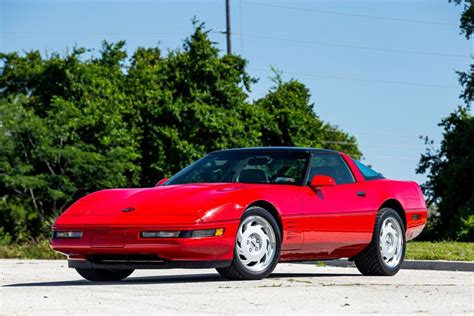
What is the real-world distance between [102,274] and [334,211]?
106 inches

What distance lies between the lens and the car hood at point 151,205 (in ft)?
33.3

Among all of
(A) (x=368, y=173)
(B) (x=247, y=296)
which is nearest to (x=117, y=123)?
(A) (x=368, y=173)

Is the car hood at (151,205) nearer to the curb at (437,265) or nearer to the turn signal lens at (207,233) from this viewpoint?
the turn signal lens at (207,233)

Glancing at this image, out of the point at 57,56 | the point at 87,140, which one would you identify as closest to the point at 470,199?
the point at 87,140

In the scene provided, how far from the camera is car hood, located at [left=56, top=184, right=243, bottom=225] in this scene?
33.3 feet

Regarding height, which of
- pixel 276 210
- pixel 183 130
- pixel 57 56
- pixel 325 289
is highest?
pixel 57 56

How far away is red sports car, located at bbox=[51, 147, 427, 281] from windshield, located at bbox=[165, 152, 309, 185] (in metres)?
0.01

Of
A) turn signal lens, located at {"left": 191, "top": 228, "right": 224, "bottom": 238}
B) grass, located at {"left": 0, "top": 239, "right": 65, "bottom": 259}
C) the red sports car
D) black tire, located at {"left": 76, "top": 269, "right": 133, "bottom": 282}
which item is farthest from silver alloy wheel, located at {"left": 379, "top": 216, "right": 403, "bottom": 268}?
grass, located at {"left": 0, "top": 239, "right": 65, "bottom": 259}

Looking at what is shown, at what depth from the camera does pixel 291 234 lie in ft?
36.0

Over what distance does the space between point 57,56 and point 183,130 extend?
293 inches

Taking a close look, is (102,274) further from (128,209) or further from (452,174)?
(452,174)

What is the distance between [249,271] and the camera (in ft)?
34.5

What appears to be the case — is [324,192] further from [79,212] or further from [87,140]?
[87,140]

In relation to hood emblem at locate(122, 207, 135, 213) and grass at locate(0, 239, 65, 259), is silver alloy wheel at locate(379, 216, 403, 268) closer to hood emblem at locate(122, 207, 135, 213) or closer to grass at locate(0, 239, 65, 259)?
hood emblem at locate(122, 207, 135, 213)
